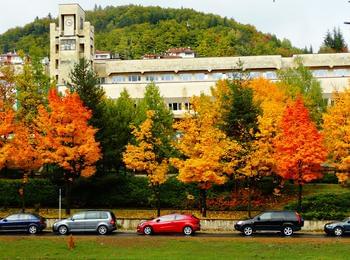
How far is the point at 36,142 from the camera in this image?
53781mm

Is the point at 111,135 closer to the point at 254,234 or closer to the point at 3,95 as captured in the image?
the point at 3,95

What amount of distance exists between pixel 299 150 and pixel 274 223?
12762 mm

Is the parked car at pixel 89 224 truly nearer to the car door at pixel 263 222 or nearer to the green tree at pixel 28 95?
the car door at pixel 263 222

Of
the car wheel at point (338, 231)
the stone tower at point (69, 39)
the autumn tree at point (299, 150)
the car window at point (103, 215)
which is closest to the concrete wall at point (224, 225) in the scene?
the car window at point (103, 215)

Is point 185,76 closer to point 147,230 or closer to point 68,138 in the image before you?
point 68,138

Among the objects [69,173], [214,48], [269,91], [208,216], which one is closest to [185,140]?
[208,216]

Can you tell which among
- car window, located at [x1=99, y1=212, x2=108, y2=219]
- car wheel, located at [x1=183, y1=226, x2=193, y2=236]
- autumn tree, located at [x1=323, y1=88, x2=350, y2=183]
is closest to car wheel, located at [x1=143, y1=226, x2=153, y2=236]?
car wheel, located at [x1=183, y1=226, x2=193, y2=236]

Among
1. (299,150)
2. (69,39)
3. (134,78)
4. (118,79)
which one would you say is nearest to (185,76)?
(134,78)

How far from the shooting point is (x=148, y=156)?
169ft

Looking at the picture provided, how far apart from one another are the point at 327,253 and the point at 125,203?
28452 mm

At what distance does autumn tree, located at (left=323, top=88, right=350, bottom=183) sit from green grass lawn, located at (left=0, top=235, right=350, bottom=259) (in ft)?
53.1

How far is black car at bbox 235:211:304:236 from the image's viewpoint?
38875 millimetres

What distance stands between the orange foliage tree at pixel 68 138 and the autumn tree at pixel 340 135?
68.1 feet

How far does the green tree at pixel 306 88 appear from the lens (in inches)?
2559
